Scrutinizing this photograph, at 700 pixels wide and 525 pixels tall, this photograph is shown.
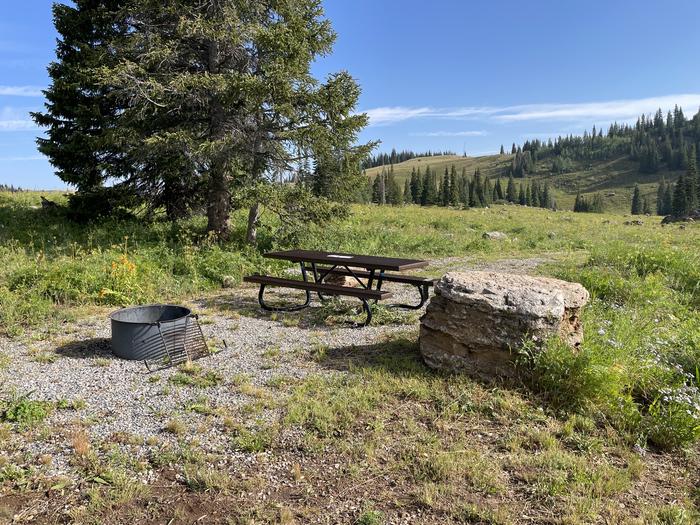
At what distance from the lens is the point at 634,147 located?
158875mm

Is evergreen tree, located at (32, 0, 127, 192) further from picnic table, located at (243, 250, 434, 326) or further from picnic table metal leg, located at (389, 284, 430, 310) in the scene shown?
picnic table metal leg, located at (389, 284, 430, 310)

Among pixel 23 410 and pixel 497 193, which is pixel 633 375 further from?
pixel 497 193

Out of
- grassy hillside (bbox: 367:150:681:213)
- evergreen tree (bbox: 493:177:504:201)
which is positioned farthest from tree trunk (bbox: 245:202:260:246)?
grassy hillside (bbox: 367:150:681:213)

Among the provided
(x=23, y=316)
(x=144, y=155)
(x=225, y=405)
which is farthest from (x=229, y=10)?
(x=225, y=405)

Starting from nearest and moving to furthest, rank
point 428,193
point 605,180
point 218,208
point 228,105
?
point 228,105 → point 218,208 → point 428,193 → point 605,180

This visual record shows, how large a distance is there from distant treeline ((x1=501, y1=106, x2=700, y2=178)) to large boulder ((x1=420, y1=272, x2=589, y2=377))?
15685 cm

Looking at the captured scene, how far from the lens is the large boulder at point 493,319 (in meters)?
4.68

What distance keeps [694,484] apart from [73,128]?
15.7m

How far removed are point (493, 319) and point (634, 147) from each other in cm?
18623

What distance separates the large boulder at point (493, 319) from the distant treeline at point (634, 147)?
515 feet

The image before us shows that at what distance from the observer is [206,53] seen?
12.0 meters

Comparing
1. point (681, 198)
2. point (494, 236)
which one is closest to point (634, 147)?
point (681, 198)

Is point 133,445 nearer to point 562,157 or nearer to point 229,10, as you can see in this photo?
point 229,10

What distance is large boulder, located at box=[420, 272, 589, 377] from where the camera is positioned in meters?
4.68
